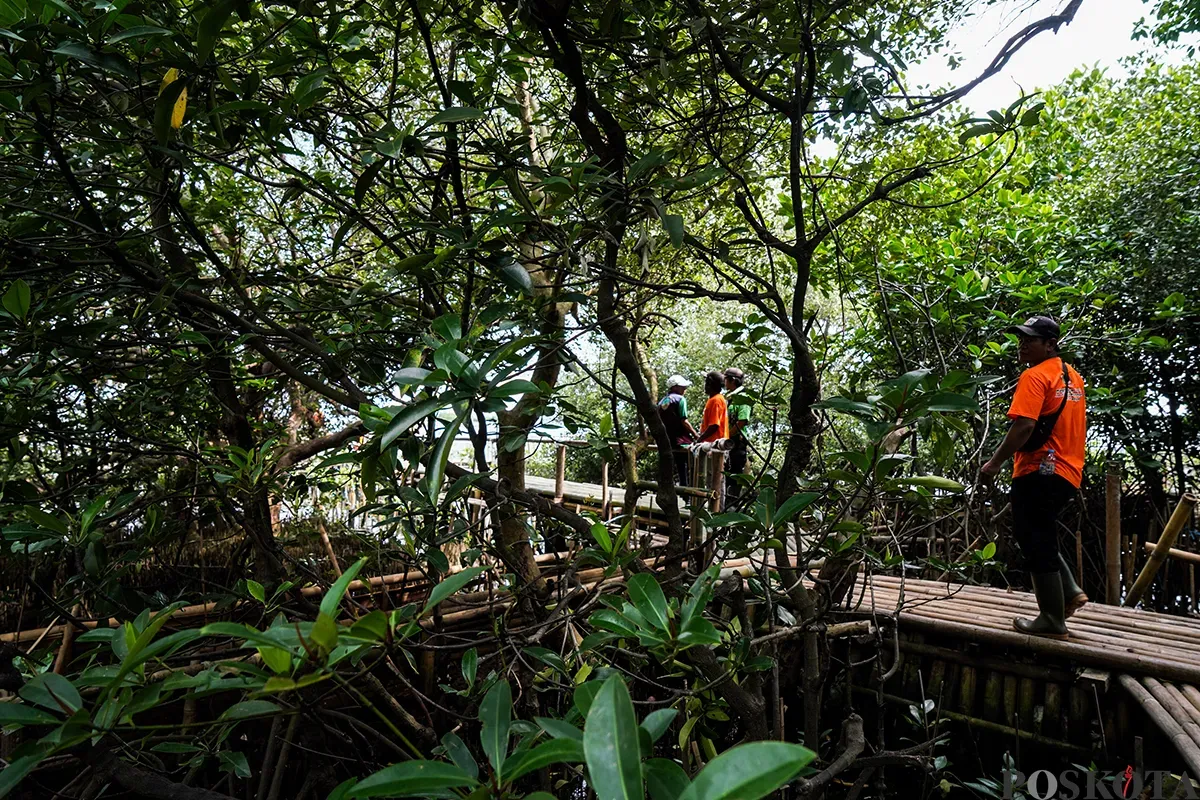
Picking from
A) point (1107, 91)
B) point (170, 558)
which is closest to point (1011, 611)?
point (170, 558)

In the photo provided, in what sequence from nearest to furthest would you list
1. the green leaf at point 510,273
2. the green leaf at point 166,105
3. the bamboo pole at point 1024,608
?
the green leaf at point 166,105 → the green leaf at point 510,273 → the bamboo pole at point 1024,608

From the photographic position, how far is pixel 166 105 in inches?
51.9

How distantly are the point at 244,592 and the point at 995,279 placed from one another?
5858mm

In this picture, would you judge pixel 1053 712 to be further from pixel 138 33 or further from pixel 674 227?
pixel 138 33

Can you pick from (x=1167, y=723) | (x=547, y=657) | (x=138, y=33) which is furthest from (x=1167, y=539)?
(x=138, y=33)

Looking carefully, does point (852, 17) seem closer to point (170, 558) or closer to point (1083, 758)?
point (1083, 758)

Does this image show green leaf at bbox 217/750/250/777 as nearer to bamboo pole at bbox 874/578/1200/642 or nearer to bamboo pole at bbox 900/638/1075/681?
bamboo pole at bbox 874/578/1200/642

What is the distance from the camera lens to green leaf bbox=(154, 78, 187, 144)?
1.31m

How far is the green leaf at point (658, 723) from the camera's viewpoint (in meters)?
0.94

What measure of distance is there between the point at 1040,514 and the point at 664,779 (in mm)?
3132

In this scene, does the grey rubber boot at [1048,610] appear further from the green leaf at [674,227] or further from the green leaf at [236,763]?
the green leaf at [236,763]

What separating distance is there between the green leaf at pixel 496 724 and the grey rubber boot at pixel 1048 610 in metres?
3.29

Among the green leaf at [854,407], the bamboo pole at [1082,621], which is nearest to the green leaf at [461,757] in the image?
the green leaf at [854,407]

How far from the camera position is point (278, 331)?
165 cm
